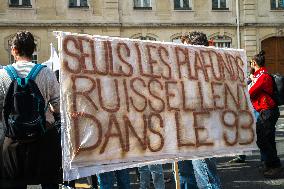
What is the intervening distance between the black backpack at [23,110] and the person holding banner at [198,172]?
153 centimetres

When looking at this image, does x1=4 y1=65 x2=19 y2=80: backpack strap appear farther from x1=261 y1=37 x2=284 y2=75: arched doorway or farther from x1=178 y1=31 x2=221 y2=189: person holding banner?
x1=261 y1=37 x2=284 y2=75: arched doorway

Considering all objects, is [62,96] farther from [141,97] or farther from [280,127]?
[280,127]

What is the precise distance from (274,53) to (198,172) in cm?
1986

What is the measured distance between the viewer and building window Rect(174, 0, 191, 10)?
2134cm

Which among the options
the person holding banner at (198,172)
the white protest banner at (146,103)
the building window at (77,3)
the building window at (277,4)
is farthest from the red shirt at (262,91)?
the building window at (277,4)

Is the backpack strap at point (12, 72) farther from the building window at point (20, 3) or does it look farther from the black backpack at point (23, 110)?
the building window at point (20, 3)

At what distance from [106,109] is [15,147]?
70cm

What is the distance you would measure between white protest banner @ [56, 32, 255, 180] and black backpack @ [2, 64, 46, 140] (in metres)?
0.20

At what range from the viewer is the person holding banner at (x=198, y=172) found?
3836 millimetres

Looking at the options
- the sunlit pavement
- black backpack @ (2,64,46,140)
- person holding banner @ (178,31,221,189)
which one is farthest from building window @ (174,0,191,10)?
black backpack @ (2,64,46,140)

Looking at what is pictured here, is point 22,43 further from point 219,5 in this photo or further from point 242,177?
point 219,5

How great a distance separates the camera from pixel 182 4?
21.5 m

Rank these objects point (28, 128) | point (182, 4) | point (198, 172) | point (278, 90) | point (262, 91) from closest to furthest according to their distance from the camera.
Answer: point (28, 128)
point (198, 172)
point (262, 91)
point (278, 90)
point (182, 4)

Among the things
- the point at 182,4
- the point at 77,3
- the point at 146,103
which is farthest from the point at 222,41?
the point at 146,103
